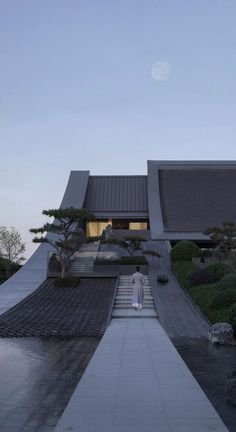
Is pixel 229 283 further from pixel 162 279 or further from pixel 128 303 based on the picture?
pixel 162 279

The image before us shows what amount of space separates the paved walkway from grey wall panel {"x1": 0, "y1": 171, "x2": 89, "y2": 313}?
9222 millimetres

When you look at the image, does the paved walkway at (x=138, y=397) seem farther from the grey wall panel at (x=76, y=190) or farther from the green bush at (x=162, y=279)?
the grey wall panel at (x=76, y=190)

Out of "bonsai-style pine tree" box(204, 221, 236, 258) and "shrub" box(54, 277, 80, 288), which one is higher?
"bonsai-style pine tree" box(204, 221, 236, 258)

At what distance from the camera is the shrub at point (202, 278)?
20484 mm

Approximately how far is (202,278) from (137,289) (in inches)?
207

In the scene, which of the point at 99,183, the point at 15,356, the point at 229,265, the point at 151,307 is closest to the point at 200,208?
the point at 99,183

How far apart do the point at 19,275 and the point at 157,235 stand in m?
10.9

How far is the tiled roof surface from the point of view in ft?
42.5

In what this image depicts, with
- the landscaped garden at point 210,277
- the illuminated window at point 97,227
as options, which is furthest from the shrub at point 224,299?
the illuminated window at point 97,227

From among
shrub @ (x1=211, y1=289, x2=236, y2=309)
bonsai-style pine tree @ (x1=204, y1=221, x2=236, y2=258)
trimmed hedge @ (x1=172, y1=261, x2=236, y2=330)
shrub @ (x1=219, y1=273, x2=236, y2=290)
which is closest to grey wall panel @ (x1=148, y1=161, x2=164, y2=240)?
bonsai-style pine tree @ (x1=204, y1=221, x2=236, y2=258)

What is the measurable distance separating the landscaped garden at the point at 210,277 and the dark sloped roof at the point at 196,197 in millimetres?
7899

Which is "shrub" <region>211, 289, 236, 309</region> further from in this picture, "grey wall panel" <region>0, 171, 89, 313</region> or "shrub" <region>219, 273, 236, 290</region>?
"grey wall panel" <region>0, 171, 89, 313</region>

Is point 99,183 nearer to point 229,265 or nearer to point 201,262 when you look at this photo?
point 201,262

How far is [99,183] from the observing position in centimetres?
4391
